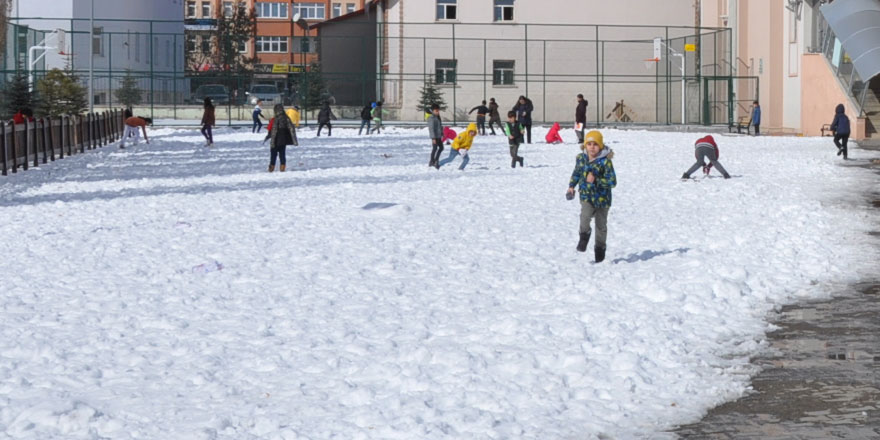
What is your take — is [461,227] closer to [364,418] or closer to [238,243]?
[238,243]

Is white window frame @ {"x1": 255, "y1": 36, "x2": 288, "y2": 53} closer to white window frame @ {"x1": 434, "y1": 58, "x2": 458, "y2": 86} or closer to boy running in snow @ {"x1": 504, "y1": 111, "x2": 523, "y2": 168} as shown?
white window frame @ {"x1": 434, "y1": 58, "x2": 458, "y2": 86}

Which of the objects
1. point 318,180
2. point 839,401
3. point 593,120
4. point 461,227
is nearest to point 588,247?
point 461,227

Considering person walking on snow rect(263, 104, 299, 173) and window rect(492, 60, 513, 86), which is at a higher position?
window rect(492, 60, 513, 86)

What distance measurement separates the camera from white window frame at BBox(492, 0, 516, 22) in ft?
214

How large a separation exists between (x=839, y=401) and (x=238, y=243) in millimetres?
8889

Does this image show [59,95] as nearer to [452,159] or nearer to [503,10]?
[503,10]

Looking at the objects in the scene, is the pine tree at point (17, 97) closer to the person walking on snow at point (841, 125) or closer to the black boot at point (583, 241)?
the person walking on snow at point (841, 125)

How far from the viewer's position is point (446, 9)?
65.6 meters

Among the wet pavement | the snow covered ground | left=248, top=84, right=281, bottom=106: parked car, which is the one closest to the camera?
the wet pavement

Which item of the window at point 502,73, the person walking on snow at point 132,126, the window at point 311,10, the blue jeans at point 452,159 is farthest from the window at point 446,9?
the window at point 311,10

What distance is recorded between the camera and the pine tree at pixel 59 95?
1946 inches

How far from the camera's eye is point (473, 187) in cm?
2331

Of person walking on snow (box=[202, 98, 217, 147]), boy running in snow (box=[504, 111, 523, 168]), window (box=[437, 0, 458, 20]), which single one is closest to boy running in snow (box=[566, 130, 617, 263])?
boy running in snow (box=[504, 111, 523, 168])

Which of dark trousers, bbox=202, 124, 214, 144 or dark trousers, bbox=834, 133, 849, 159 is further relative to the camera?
dark trousers, bbox=202, 124, 214, 144
